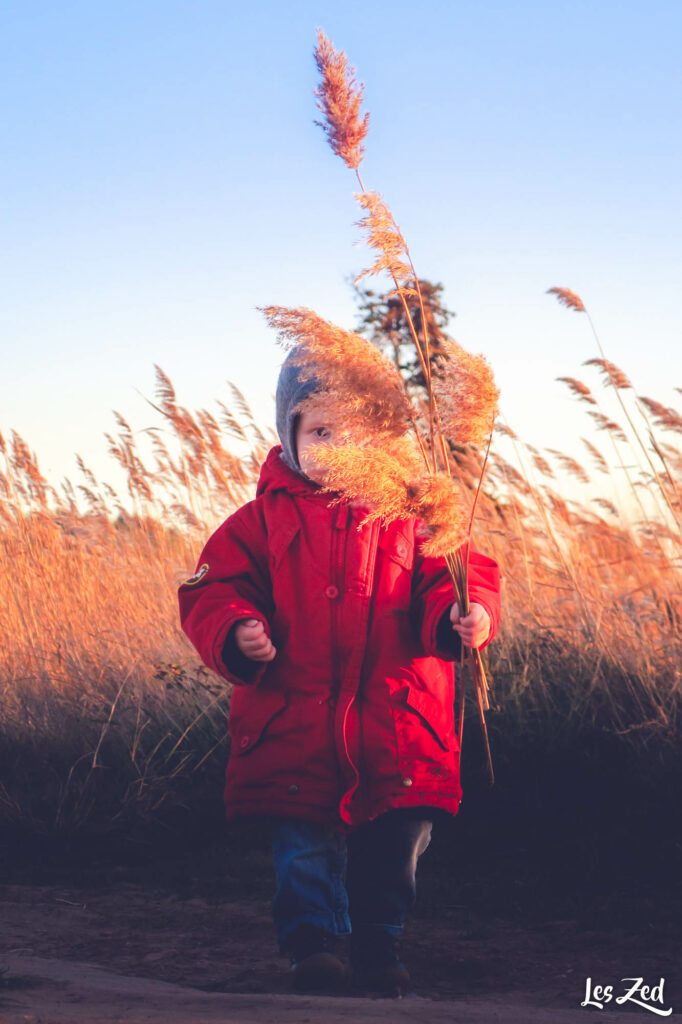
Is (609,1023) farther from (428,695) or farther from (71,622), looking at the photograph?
(71,622)

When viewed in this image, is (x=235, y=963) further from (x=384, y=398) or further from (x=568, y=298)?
(x=568, y=298)

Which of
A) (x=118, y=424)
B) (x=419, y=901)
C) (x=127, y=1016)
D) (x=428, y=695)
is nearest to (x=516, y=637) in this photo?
(x=419, y=901)

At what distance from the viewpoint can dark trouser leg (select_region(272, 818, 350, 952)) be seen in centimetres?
242

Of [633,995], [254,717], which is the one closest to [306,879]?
[254,717]

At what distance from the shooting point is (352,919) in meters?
2.53

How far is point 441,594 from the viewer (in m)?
2.52

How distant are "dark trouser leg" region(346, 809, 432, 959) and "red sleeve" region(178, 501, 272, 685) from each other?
0.50 meters

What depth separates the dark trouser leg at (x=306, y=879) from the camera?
7.93ft

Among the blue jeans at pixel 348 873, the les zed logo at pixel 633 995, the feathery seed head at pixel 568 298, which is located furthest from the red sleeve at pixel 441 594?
the feathery seed head at pixel 568 298

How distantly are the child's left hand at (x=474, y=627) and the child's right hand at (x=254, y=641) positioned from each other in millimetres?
448

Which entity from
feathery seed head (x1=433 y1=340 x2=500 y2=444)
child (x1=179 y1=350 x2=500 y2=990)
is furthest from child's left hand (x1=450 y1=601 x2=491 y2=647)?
feathery seed head (x1=433 y1=340 x2=500 y2=444)

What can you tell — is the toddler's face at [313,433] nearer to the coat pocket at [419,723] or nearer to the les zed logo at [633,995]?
the coat pocket at [419,723]

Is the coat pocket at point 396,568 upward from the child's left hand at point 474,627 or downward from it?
upward

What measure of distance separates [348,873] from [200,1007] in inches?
23.4
